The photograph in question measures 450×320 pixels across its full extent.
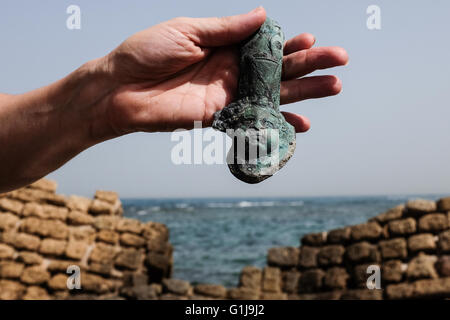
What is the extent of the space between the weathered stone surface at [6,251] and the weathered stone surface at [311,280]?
5395mm

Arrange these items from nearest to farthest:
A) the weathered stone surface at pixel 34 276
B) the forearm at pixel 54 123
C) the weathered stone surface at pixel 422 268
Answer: the forearm at pixel 54 123 → the weathered stone surface at pixel 422 268 → the weathered stone surface at pixel 34 276

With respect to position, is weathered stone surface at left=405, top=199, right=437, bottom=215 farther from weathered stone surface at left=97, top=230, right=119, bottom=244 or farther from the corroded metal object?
the corroded metal object

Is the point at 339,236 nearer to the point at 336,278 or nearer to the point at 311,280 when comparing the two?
the point at 336,278

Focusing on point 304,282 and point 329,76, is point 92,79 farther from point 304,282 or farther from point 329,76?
point 304,282

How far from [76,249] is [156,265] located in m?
1.67

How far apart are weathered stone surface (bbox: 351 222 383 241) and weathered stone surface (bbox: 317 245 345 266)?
36 centimetres

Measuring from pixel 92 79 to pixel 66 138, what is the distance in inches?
16.5

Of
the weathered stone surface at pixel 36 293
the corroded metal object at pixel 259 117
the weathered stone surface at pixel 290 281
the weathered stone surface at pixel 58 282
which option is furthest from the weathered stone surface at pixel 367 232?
the corroded metal object at pixel 259 117

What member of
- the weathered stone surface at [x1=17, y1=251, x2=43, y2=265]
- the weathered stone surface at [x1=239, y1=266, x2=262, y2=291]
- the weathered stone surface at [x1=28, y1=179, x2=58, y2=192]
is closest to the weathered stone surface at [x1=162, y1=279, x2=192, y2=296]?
the weathered stone surface at [x1=239, y1=266, x2=262, y2=291]

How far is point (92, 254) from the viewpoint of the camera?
27.3 ft

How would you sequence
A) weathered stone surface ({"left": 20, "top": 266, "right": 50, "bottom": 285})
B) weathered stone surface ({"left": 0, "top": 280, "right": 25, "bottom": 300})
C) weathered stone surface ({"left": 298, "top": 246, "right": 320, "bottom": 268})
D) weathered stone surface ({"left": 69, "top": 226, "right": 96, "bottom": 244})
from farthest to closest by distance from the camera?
weathered stone surface ({"left": 298, "top": 246, "right": 320, "bottom": 268}) → weathered stone surface ({"left": 69, "top": 226, "right": 96, "bottom": 244}) → weathered stone surface ({"left": 20, "top": 266, "right": 50, "bottom": 285}) → weathered stone surface ({"left": 0, "top": 280, "right": 25, "bottom": 300})

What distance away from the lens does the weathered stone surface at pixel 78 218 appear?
8258mm

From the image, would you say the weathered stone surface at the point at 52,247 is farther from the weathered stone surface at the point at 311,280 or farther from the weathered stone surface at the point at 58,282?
the weathered stone surface at the point at 311,280

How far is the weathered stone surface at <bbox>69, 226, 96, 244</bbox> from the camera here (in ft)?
26.9
